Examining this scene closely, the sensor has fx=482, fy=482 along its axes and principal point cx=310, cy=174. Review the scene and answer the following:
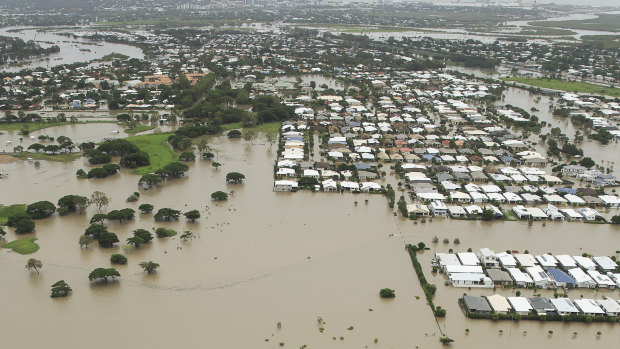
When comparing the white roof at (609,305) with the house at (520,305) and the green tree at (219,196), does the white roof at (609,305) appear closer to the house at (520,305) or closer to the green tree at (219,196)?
the house at (520,305)

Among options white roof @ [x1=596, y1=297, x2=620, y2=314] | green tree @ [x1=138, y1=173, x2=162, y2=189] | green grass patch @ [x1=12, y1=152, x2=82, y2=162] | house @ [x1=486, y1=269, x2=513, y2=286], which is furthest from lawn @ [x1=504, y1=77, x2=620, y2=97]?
green grass patch @ [x1=12, y1=152, x2=82, y2=162]

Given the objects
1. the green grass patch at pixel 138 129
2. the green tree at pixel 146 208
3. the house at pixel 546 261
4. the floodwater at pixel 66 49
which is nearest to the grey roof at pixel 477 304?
the house at pixel 546 261

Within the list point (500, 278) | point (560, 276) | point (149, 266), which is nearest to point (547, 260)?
point (560, 276)

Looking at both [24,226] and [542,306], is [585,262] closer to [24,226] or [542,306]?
[542,306]

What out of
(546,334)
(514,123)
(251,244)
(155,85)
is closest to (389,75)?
(514,123)

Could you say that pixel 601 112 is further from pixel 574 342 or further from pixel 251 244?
pixel 251 244

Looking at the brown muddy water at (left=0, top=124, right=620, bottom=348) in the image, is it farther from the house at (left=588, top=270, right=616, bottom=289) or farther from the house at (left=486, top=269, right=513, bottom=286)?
the house at (left=588, top=270, right=616, bottom=289)
